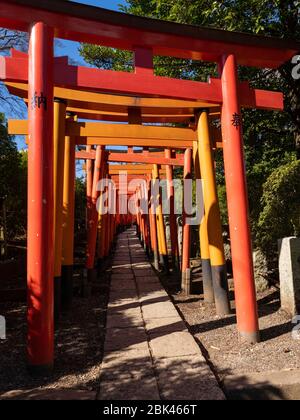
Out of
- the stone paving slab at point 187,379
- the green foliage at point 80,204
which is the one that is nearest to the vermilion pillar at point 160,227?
the stone paving slab at point 187,379

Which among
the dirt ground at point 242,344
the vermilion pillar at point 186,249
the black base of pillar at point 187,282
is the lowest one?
the dirt ground at point 242,344

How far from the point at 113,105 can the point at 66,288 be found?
293 centimetres

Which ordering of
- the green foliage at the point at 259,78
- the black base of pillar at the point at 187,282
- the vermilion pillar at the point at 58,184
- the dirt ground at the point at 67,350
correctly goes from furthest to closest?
the black base of pillar at the point at 187,282
the green foliage at the point at 259,78
the vermilion pillar at the point at 58,184
the dirt ground at the point at 67,350

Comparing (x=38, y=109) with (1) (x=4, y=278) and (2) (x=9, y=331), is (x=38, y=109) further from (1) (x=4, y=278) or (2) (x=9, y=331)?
(1) (x=4, y=278)

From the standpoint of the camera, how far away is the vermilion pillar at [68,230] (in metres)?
5.94

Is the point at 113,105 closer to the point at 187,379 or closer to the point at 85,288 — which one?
the point at 85,288

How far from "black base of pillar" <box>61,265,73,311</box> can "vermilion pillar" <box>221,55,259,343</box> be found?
2.81 meters

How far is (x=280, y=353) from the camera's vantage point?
376 cm

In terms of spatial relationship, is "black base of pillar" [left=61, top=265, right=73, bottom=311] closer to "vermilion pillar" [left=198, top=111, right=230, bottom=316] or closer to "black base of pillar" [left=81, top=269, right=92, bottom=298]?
"black base of pillar" [left=81, top=269, right=92, bottom=298]

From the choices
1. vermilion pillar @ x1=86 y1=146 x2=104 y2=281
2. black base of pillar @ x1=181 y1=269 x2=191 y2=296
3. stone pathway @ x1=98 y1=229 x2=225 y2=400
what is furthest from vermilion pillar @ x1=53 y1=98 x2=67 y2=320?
black base of pillar @ x1=181 y1=269 x2=191 y2=296

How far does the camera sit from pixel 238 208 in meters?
4.28

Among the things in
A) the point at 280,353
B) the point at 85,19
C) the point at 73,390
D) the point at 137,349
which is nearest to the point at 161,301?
the point at 137,349

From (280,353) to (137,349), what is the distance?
1452 millimetres

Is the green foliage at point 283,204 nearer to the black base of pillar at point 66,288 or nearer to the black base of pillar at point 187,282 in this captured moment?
the black base of pillar at point 187,282
